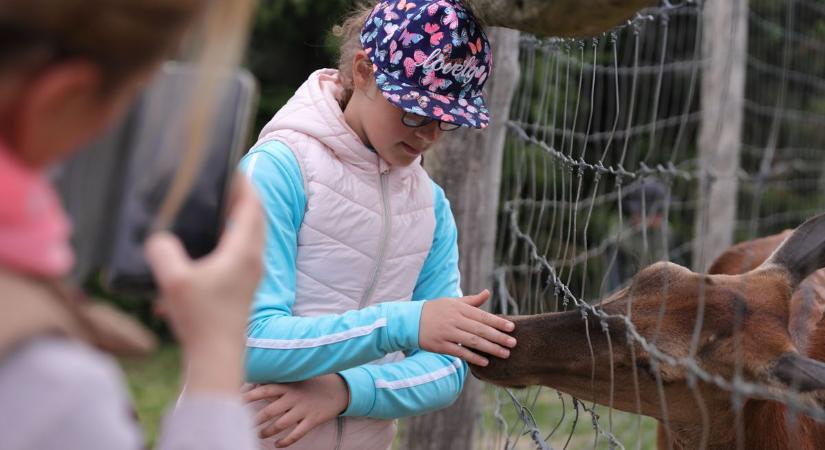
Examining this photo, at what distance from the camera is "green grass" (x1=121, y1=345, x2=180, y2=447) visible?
556cm

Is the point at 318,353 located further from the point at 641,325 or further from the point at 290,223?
the point at 641,325

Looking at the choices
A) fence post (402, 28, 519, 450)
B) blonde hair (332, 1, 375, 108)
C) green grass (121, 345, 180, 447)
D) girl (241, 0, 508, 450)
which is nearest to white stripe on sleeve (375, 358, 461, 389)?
girl (241, 0, 508, 450)

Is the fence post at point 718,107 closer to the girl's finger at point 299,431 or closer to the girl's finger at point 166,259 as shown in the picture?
the girl's finger at point 299,431

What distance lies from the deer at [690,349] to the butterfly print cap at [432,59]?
0.58 m

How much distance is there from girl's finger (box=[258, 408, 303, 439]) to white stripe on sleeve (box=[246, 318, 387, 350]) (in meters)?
0.16

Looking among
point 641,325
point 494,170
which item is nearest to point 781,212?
point 494,170

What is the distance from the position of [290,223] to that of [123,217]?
1058 mm

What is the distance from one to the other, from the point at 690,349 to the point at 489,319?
0.61 m

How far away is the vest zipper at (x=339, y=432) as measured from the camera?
2.30m

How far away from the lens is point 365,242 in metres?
2.27

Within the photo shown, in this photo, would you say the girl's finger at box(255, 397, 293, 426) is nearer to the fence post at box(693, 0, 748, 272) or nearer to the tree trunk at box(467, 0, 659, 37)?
the tree trunk at box(467, 0, 659, 37)

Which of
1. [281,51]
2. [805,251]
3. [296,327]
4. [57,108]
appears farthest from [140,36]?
[281,51]

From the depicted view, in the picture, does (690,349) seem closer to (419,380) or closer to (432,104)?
(419,380)

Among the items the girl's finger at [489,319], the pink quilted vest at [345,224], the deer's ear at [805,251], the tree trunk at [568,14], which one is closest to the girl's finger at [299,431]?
the pink quilted vest at [345,224]
